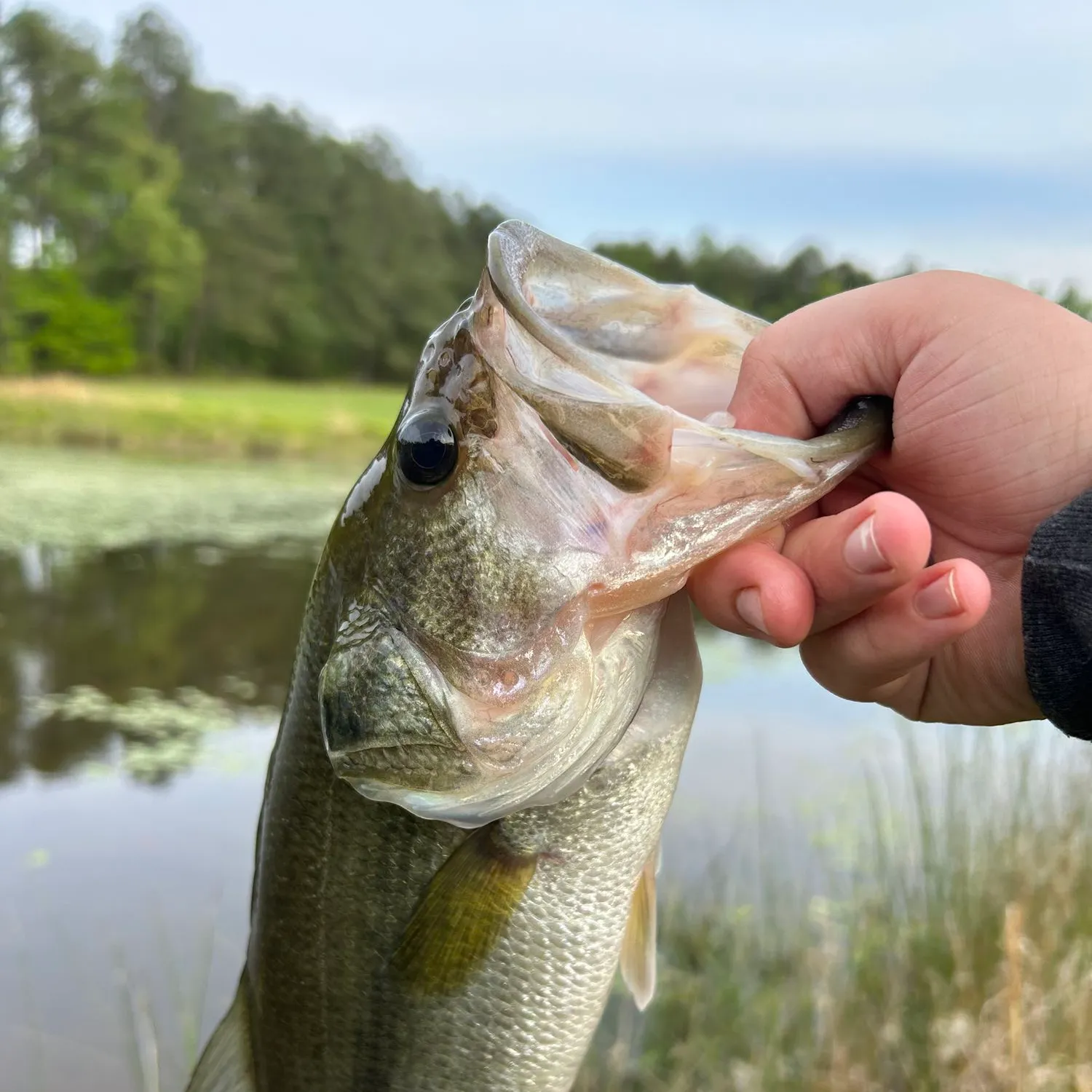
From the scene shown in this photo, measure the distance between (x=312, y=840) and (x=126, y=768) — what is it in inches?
197

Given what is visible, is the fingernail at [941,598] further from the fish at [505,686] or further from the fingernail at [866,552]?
the fish at [505,686]

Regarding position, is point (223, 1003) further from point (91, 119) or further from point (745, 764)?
point (91, 119)

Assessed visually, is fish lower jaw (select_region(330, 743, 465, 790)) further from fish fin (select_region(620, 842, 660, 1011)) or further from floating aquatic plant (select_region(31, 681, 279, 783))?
floating aquatic plant (select_region(31, 681, 279, 783))

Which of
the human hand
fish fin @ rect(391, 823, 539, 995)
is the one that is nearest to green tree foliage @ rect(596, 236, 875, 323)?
the human hand

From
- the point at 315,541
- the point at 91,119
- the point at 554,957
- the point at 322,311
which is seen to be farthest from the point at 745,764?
the point at 322,311

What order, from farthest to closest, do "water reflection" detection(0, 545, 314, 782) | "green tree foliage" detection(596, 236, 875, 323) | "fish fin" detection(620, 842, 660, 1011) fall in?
"water reflection" detection(0, 545, 314, 782) < "green tree foliage" detection(596, 236, 875, 323) < "fish fin" detection(620, 842, 660, 1011)

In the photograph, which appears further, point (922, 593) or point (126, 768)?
point (126, 768)

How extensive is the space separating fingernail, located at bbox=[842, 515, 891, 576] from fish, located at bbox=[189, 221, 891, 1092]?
78 millimetres

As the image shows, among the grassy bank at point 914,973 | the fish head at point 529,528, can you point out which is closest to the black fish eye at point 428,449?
the fish head at point 529,528

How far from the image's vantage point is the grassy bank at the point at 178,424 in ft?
64.4

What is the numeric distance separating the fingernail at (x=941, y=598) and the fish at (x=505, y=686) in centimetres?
20

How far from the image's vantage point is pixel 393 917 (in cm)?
151

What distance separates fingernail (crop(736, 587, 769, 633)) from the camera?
1.36m

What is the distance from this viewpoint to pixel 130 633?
28.3 ft
